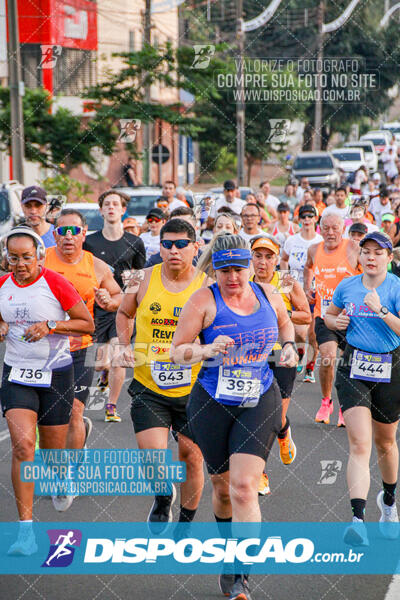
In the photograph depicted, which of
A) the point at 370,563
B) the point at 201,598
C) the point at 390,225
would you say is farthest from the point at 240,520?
the point at 390,225

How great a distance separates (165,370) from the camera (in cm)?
614

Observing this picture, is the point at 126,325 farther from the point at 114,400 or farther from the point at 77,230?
the point at 114,400

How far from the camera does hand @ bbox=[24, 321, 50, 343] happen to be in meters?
6.04

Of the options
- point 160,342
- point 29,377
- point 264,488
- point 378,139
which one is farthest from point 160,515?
point 378,139

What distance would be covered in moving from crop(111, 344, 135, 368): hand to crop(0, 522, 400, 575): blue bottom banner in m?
0.97

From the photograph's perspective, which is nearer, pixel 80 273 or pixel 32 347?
pixel 32 347

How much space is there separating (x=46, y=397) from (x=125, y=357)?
555 millimetres

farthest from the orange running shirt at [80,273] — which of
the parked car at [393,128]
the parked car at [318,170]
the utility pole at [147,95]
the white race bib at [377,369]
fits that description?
the parked car at [393,128]

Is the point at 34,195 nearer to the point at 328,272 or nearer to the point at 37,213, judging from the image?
the point at 37,213

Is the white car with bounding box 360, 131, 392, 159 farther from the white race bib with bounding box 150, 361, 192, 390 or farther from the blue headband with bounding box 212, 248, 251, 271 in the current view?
the blue headband with bounding box 212, 248, 251, 271

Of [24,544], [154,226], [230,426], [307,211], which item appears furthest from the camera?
[154,226]

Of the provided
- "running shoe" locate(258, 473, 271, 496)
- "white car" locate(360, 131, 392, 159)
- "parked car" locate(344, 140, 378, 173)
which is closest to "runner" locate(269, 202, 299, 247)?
"running shoe" locate(258, 473, 271, 496)

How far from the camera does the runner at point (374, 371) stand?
6.20 m

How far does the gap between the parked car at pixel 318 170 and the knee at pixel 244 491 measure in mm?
35120
